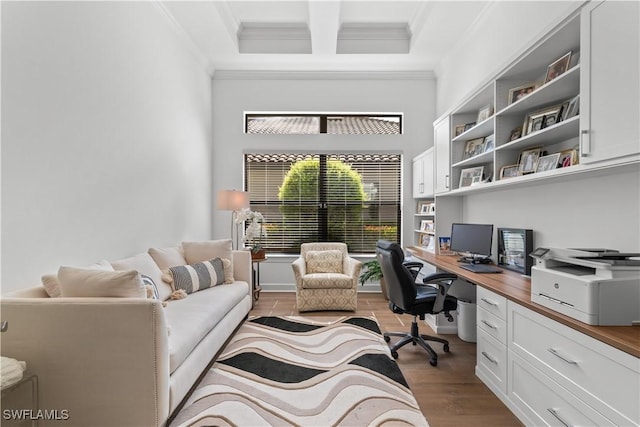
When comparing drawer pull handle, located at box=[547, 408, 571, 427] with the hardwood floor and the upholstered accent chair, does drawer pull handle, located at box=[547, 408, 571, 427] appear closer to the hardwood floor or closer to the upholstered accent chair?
the hardwood floor

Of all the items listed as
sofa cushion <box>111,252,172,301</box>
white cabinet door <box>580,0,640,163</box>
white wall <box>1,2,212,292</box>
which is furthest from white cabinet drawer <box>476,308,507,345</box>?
white wall <box>1,2,212,292</box>

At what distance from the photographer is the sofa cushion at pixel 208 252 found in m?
3.31

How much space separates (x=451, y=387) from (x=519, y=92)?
89.1 inches

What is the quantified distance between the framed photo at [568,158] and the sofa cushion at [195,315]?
2654 millimetres

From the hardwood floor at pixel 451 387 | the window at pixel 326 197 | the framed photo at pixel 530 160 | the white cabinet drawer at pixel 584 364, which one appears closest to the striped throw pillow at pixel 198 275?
the window at pixel 326 197

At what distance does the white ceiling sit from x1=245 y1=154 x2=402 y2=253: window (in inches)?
53.1

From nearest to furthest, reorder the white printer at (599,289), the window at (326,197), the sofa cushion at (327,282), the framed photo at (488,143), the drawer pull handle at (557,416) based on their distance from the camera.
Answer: the white printer at (599,289) → the drawer pull handle at (557,416) → the framed photo at (488,143) → the sofa cushion at (327,282) → the window at (326,197)

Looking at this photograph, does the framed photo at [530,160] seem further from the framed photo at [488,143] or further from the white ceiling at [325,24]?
the white ceiling at [325,24]

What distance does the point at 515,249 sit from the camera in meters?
2.62

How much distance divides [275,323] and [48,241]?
2140 millimetres

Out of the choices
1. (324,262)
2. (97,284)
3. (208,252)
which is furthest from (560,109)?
(208,252)

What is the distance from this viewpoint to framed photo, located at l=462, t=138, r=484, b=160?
3055mm

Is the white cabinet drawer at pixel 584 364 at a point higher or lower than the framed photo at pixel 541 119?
lower

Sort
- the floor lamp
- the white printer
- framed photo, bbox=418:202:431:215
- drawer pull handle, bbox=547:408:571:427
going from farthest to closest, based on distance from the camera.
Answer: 1. framed photo, bbox=418:202:431:215
2. the floor lamp
3. drawer pull handle, bbox=547:408:571:427
4. the white printer
